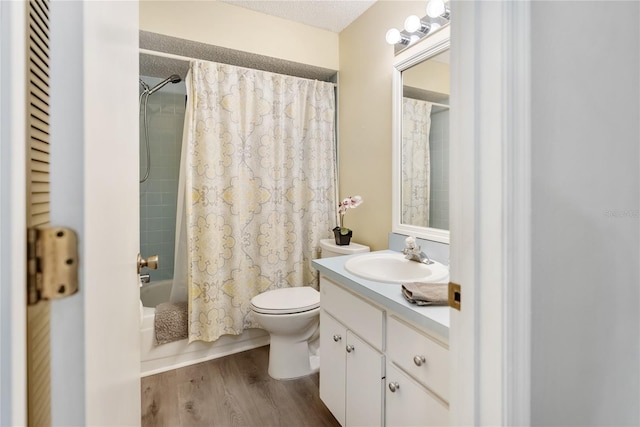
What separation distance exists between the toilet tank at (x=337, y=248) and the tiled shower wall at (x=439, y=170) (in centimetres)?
57

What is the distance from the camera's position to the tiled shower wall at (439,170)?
5.50 ft

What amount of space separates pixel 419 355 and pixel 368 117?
169 cm

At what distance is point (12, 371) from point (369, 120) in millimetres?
2201

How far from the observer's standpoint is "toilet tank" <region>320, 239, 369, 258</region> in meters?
2.17

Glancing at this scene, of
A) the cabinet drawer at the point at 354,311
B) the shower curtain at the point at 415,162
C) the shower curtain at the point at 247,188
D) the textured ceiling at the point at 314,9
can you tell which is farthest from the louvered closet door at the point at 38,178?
the textured ceiling at the point at 314,9

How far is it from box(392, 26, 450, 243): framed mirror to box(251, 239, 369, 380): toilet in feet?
1.65

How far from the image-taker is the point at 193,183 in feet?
6.94

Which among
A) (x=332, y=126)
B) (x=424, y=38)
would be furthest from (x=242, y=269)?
(x=424, y=38)

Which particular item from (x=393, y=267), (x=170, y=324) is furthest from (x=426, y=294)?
(x=170, y=324)

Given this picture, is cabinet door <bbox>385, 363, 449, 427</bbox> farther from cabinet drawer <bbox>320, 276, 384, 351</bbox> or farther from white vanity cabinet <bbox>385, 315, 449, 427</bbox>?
cabinet drawer <bbox>320, 276, 384, 351</bbox>

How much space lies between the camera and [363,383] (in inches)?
50.2

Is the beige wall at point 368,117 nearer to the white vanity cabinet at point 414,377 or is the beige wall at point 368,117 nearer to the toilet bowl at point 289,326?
the toilet bowl at point 289,326

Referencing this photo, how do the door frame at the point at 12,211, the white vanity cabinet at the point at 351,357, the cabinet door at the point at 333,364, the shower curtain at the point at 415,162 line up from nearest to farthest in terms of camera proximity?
the door frame at the point at 12,211, the white vanity cabinet at the point at 351,357, the cabinet door at the point at 333,364, the shower curtain at the point at 415,162

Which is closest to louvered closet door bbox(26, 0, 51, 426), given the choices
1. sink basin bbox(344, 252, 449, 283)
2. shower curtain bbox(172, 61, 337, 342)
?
sink basin bbox(344, 252, 449, 283)
